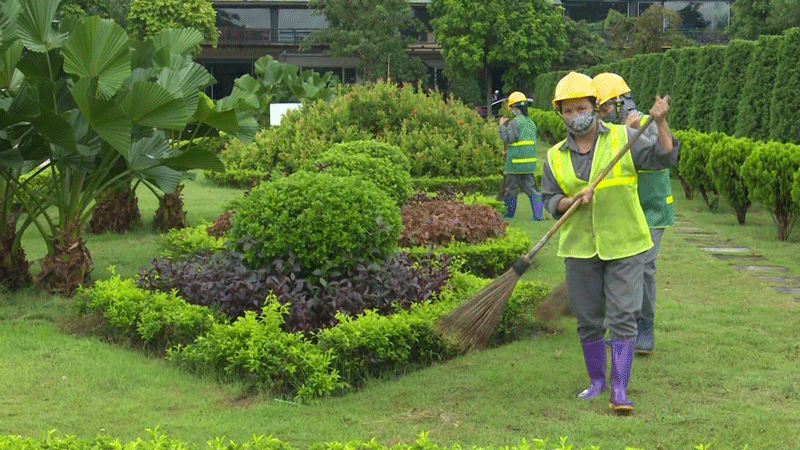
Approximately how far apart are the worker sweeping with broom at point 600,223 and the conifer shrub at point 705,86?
39.7 ft

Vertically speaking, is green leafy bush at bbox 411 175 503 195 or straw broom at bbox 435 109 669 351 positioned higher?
straw broom at bbox 435 109 669 351

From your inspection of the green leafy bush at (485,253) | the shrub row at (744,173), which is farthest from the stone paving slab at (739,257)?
the green leafy bush at (485,253)

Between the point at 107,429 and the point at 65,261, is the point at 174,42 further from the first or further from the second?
the point at 107,429

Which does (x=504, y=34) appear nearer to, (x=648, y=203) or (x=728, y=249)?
(x=728, y=249)

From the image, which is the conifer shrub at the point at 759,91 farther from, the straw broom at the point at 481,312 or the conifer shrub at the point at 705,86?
the straw broom at the point at 481,312

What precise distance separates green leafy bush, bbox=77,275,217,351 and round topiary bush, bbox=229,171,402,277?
52cm

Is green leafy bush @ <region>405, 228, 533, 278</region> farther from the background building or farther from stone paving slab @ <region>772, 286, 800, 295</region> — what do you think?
the background building

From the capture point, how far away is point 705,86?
672 inches

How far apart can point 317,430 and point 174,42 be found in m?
5.88

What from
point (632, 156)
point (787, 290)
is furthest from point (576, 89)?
point (787, 290)

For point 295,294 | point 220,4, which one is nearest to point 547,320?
point 295,294

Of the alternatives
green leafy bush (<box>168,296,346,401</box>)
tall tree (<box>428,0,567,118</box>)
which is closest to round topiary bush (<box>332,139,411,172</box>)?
green leafy bush (<box>168,296,346,401</box>)

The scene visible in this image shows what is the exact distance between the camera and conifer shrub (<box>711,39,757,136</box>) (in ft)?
50.2

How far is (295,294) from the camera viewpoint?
6.16 m
